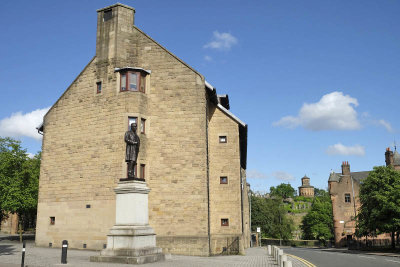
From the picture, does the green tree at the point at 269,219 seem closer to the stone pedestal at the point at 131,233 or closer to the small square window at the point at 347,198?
the small square window at the point at 347,198

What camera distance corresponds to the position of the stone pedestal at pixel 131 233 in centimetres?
1395

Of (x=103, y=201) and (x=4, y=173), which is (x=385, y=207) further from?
(x=4, y=173)

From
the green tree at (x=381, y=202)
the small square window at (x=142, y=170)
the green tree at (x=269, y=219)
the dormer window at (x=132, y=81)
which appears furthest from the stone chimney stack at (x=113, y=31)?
the green tree at (x=269, y=219)

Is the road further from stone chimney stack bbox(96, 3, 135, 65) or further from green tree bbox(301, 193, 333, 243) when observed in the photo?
green tree bbox(301, 193, 333, 243)

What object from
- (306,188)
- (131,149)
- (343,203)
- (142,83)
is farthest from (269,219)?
(306,188)

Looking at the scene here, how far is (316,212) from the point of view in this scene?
71.6 metres

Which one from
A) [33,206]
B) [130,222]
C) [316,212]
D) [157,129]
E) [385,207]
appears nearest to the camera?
[130,222]

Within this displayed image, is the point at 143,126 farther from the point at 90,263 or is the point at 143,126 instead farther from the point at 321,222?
the point at 321,222

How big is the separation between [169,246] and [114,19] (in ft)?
48.8

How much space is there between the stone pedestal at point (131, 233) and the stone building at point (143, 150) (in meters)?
5.31

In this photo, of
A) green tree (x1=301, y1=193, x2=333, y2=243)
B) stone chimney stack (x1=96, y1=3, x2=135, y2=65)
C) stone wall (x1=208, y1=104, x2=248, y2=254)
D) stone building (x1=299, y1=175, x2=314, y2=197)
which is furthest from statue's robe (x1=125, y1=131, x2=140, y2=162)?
stone building (x1=299, y1=175, x2=314, y2=197)

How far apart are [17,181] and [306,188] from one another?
131 meters

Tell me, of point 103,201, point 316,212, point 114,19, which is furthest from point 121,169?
point 316,212

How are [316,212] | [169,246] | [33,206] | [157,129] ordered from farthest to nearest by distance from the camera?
[316,212]
[33,206]
[157,129]
[169,246]
